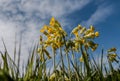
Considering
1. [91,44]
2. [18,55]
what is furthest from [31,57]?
[91,44]

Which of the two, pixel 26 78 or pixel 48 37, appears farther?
pixel 48 37

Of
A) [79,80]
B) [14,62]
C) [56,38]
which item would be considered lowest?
[79,80]

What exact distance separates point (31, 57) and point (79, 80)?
2.26 ft

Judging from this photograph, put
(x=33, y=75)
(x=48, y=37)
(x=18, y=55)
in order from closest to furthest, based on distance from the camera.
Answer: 1. (x=18, y=55)
2. (x=33, y=75)
3. (x=48, y=37)

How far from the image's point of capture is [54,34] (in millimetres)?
4004

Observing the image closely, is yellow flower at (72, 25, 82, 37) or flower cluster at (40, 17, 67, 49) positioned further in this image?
yellow flower at (72, 25, 82, 37)

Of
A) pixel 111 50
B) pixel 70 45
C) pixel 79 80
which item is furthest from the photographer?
pixel 111 50

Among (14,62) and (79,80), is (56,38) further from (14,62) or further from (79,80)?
(14,62)

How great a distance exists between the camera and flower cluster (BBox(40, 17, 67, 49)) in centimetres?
374

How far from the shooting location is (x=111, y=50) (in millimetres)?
5883

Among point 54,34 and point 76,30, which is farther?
point 76,30

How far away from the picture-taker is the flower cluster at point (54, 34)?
3.74 metres

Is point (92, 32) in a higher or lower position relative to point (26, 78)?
higher

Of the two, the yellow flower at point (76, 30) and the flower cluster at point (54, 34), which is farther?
the yellow flower at point (76, 30)
